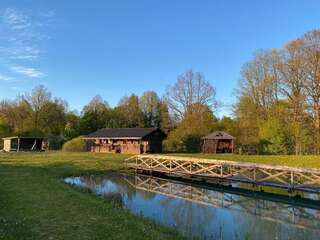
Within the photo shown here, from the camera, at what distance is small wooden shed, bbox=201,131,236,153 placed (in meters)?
35.8

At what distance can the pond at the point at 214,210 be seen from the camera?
352 inches

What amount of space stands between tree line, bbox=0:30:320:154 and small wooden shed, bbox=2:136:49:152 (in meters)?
3.17

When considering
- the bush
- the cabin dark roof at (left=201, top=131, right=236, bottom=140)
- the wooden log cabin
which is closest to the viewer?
the cabin dark roof at (left=201, top=131, right=236, bottom=140)

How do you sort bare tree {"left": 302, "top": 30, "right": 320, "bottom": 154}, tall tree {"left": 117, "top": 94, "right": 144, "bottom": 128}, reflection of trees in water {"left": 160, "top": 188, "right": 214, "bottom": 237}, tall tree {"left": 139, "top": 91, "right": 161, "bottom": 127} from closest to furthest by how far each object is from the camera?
reflection of trees in water {"left": 160, "top": 188, "right": 214, "bottom": 237}
bare tree {"left": 302, "top": 30, "right": 320, "bottom": 154}
tall tree {"left": 117, "top": 94, "right": 144, "bottom": 128}
tall tree {"left": 139, "top": 91, "right": 161, "bottom": 127}

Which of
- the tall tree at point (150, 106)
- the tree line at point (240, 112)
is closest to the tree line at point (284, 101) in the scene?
the tree line at point (240, 112)

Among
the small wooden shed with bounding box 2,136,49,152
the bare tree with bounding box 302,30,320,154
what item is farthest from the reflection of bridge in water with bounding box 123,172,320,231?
the small wooden shed with bounding box 2,136,49,152

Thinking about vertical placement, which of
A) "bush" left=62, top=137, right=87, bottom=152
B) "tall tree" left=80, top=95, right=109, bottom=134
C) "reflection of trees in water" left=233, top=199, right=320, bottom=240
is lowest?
"reflection of trees in water" left=233, top=199, right=320, bottom=240

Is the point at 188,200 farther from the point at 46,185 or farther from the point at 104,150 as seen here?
the point at 104,150

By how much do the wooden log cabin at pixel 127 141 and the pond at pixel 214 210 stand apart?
18522mm

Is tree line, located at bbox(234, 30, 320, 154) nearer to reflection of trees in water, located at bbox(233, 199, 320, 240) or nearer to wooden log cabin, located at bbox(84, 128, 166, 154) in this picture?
wooden log cabin, located at bbox(84, 128, 166, 154)

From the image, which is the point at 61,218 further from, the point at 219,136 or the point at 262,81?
the point at 262,81

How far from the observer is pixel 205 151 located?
37.6 m

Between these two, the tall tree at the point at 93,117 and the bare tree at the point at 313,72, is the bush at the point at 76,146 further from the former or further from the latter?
the bare tree at the point at 313,72

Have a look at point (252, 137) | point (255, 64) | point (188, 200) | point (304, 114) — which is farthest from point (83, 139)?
point (188, 200)
